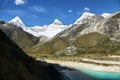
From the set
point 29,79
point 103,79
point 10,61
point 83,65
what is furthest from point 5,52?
point 83,65

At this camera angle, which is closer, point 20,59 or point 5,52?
point 5,52

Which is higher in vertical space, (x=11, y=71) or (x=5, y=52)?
(x=5, y=52)

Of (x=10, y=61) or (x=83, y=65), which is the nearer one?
(x=10, y=61)

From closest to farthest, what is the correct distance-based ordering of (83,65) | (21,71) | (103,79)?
(21,71)
(103,79)
(83,65)

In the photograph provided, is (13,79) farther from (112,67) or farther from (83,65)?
(83,65)

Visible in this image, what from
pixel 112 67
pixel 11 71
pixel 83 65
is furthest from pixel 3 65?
pixel 83 65

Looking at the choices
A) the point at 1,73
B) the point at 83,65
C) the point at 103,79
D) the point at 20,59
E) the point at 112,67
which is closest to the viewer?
the point at 1,73

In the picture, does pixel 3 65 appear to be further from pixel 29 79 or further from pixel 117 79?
pixel 117 79

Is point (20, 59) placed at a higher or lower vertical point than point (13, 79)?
higher

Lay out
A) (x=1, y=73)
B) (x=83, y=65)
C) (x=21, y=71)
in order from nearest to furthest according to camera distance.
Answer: (x=1, y=73)
(x=21, y=71)
(x=83, y=65)
